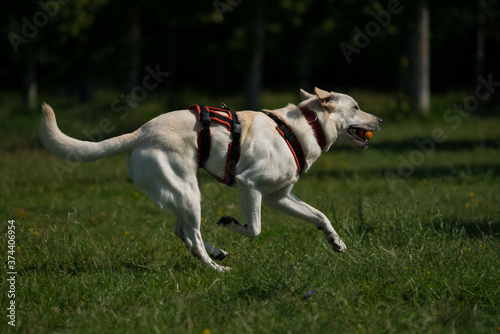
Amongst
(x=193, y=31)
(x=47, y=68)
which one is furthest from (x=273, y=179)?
(x=47, y=68)

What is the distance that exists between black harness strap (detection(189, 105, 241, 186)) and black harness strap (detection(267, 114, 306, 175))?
403 mm

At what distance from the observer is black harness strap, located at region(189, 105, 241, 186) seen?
16.9 ft

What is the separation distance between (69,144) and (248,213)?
5.32ft

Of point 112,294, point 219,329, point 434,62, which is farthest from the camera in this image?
point 434,62

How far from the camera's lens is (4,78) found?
40625 millimetres

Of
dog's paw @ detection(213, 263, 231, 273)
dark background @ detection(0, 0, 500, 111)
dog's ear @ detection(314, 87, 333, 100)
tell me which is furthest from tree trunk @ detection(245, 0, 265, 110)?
dog's paw @ detection(213, 263, 231, 273)

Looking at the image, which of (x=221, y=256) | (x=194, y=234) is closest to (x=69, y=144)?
(x=194, y=234)

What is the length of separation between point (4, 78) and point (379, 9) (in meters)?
30.2

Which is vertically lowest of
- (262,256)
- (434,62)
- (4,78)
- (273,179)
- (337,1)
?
(4,78)

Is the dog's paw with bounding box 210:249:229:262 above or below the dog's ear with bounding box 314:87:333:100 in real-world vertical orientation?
below

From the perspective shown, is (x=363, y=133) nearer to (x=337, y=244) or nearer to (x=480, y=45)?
(x=337, y=244)

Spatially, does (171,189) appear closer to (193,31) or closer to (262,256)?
(262,256)

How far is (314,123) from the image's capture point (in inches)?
221

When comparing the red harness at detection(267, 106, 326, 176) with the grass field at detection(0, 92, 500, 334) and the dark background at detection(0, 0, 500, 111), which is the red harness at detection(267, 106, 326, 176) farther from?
the dark background at detection(0, 0, 500, 111)
